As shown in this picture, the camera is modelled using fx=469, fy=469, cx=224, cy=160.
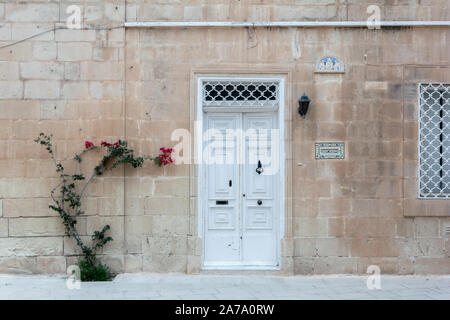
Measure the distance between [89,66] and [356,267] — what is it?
471cm

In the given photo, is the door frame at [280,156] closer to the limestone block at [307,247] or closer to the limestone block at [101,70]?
the limestone block at [307,247]

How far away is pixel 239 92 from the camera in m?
6.75

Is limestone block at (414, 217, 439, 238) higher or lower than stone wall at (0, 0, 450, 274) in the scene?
lower

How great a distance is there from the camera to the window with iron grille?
6684mm

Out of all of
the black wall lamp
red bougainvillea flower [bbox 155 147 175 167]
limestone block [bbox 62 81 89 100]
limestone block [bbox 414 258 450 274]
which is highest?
limestone block [bbox 62 81 89 100]

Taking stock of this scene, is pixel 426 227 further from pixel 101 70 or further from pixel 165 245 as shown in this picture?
pixel 101 70

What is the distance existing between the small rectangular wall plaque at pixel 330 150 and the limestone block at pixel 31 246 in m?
3.84

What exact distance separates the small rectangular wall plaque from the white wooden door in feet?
2.01

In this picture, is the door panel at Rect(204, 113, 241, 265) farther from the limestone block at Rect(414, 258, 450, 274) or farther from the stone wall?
the limestone block at Rect(414, 258, 450, 274)

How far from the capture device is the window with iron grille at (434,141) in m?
6.68

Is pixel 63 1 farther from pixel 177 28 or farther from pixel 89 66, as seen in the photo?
pixel 177 28

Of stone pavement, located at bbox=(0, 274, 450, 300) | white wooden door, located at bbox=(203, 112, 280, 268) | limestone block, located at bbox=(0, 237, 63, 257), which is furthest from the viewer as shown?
white wooden door, located at bbox=(203, 112, 280, 268)

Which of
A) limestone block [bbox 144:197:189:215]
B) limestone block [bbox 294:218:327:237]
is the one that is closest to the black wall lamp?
limestone block [bbox 294:218:327:237]

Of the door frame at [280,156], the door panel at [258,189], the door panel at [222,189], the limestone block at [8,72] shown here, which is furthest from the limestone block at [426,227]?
the limestone block at [8,72]
